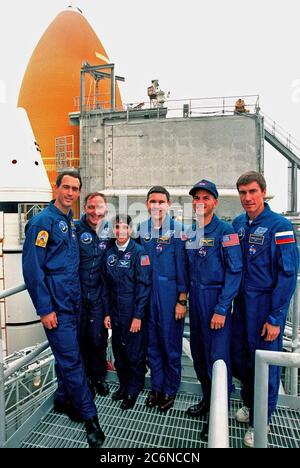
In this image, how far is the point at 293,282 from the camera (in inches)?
97.7

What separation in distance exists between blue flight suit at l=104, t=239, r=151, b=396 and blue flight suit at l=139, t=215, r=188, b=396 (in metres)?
0.09

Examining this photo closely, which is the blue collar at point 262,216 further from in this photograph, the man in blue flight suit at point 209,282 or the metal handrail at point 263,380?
the metal handrail at point 263,380

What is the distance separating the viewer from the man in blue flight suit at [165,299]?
9.89 ft

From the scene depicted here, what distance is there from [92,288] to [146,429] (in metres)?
1.36

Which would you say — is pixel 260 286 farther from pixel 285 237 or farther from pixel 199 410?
pixel 199 410

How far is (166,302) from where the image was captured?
3.01 meters

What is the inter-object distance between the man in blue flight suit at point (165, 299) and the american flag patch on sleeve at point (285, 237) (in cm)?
87

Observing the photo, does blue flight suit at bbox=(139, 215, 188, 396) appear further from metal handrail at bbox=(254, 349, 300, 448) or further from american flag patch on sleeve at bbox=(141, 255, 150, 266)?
metal handrail at bbox=(254, 349, 300, 448)

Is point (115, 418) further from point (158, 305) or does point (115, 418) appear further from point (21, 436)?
point (158, 305)

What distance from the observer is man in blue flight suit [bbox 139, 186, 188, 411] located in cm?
301

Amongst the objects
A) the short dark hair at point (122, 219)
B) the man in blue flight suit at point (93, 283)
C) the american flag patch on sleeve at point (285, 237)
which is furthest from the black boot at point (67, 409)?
the american flag patch on sleeve at point (285, 237)

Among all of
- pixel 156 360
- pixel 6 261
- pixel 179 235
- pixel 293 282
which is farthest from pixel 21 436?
pixel 6 261
